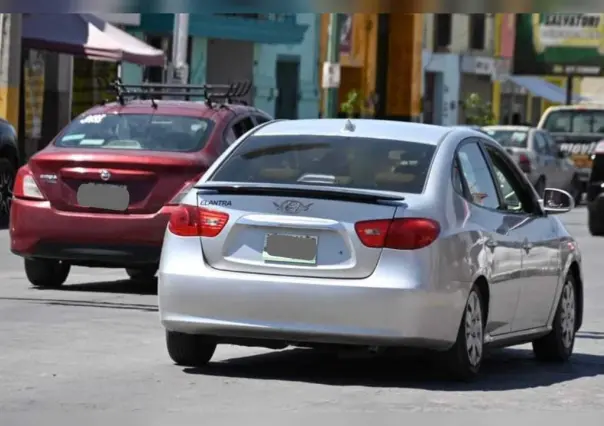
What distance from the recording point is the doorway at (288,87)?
51312 millimetres

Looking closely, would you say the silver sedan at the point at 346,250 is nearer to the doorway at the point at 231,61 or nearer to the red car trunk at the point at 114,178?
the red car trunk at the point at 114,178

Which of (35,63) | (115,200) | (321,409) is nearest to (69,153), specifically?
(115,200)

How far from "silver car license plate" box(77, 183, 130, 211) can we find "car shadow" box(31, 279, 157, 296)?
1.01 meters

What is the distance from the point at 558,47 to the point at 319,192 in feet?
164

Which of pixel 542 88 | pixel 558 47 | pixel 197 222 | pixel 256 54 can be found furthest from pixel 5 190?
pixel 542 88

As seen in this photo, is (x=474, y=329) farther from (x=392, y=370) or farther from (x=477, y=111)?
(x=477, y=111)

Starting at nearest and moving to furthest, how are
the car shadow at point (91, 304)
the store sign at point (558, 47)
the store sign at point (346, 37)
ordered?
the car shadow at point (91, 304) → the store sign at point (346, 37) → the store sign at point (558, 47)

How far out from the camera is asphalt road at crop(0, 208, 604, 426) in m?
9.16

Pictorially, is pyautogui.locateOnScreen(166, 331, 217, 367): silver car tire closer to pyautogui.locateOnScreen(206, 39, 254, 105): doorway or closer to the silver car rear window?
the silver car rear window

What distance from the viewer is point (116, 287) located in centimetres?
1633

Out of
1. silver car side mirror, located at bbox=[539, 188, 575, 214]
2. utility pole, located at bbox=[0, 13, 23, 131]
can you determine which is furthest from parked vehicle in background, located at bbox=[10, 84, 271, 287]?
utility pole, located at bbox=[0, 13, 23, 131]

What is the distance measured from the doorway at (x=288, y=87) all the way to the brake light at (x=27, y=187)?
35.9 m

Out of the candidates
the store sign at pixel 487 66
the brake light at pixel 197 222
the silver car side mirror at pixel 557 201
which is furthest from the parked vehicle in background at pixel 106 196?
the store sign at pixel 487 66

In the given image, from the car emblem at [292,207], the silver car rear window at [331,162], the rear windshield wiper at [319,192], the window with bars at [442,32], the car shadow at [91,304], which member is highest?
the window with bars at [442,32]
